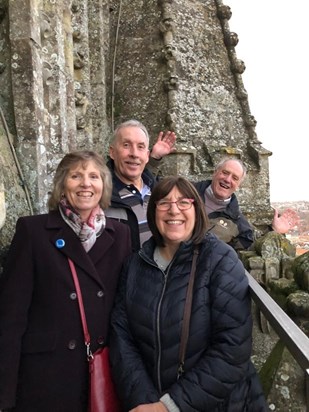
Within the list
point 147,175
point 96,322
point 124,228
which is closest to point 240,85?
point 147,175

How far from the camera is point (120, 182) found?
2668 millimetres

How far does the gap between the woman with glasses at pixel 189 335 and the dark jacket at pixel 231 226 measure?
165 cm

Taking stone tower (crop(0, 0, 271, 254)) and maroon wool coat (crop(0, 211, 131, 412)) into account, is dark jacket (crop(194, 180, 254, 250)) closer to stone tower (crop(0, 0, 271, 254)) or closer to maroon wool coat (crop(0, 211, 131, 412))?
maroon wool coat (crop(0, 211, 131, 412))

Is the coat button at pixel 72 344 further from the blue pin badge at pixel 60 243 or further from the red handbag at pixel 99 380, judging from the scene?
the blue pin badge at pixel 60 243

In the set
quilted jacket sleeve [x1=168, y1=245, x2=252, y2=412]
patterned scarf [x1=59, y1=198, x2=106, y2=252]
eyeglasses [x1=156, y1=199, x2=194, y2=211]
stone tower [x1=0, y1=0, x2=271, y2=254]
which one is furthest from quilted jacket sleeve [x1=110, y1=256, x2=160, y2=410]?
stone tower [x1=0, y1=0, x2=271, y2=254]

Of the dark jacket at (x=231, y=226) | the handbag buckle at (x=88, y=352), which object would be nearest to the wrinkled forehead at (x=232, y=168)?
the dark jacket at (x=231, y=226)

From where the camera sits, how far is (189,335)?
1.67m

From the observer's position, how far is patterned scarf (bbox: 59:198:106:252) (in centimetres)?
193

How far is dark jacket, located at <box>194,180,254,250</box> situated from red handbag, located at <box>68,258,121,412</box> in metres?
1.82

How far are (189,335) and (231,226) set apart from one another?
2.02 metres

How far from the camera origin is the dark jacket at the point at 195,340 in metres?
1.64

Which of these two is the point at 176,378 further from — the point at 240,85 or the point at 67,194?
the point at 240,85

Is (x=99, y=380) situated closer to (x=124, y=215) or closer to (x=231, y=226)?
(x=124, y=215)

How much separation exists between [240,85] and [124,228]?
6554mm
